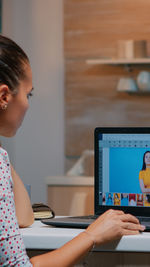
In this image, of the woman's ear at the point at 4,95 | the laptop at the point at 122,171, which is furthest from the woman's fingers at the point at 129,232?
the woman's ear at the point at 4,95

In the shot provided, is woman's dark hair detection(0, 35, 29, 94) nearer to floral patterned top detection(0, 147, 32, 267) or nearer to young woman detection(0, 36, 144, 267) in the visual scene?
young woman detection(0, 36, 144, 267)

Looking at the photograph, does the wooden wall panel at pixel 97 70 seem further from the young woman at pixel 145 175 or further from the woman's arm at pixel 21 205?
the woman's arm at pixel 21 205

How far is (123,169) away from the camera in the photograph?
1.57m

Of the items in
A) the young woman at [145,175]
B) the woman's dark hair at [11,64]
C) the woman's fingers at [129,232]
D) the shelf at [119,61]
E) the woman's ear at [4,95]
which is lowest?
the woman's fingers at [129,232]

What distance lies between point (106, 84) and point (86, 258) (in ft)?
12.0

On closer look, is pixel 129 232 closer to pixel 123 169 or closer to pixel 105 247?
pixel 105 247

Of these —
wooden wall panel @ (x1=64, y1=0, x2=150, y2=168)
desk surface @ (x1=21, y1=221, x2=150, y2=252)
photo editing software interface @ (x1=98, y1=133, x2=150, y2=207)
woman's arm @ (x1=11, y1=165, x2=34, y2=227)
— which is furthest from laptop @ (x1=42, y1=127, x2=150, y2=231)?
wooden wall panel @ (x1=64, y1=0, x2=150, y2=168)

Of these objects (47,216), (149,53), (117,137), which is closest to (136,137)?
(117,137)

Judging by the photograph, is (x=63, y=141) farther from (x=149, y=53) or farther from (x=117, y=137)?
(x=117, y=137)

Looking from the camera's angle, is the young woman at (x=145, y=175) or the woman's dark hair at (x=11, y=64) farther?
the young woman at (x=145, y=175)

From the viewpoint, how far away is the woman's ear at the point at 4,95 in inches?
46.1

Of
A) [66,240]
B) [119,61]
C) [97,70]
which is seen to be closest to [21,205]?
Answer: [66,240]

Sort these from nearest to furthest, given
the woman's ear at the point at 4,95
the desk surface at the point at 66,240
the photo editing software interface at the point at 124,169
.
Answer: the woman's ear at the point at 4,95 → the desk surface at the point at 66,240 → the photo editing software interface at the point at 124,169

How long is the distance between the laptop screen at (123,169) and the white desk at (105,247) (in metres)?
0.22
